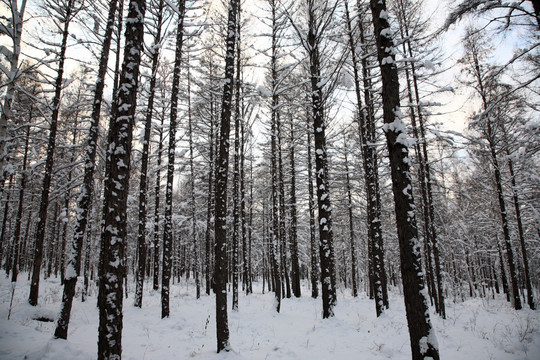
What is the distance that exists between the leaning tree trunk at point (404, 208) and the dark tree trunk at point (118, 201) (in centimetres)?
499

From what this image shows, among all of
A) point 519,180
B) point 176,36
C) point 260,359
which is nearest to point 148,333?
point 260,359

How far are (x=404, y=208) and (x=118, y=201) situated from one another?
541 centimetres

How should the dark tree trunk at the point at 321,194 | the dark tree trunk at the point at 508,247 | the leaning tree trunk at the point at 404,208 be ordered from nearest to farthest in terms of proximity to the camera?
the leaning tree trunk at the point at 404,208 < the dark tree trunk at the point at 321,194 < the dark tree trunk at the point at 508,247

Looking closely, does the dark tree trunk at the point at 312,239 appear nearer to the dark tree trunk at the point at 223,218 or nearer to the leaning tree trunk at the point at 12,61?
the dark tree trunk at the point at 223,218

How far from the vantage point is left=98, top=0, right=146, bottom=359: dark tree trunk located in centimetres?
453

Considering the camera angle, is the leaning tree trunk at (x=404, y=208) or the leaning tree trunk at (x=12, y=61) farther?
the leaning tree trunk at (x=12, y=61)

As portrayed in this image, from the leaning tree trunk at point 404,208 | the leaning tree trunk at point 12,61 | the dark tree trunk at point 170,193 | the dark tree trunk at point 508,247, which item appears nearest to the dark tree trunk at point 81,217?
the leaning tree trunk at point 12,61

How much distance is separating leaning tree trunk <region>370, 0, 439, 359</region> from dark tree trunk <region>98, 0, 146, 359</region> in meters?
4.99

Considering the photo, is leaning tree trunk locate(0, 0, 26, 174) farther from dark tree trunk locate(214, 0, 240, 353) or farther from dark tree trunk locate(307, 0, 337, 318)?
dark tree trunk locate(307, 0, 337, 318)

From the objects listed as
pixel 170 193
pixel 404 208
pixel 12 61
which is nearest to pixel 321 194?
pixel 404 208

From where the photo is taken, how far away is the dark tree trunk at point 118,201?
4.53 m

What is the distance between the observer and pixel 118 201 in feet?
15.8

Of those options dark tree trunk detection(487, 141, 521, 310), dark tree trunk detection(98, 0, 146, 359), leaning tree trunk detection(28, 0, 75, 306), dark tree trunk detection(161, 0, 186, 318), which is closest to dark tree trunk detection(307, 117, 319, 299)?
dark tree trunk detection(161, 0, 186, 318)

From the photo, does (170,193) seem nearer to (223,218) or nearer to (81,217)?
(81,217)
